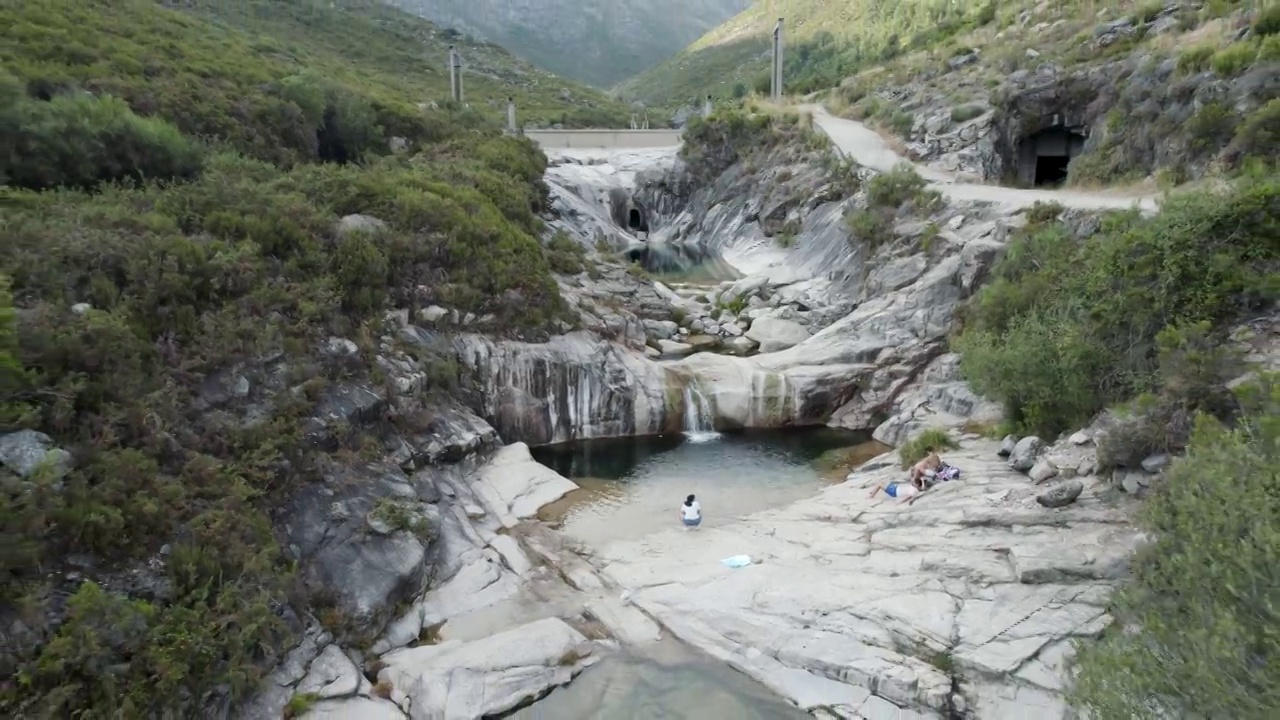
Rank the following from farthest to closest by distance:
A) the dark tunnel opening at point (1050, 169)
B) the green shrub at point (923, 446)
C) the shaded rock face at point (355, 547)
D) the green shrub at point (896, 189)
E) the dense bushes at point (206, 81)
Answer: the dark tunnel opening at point (1050, 169)
the green shrub at point (896, 189)
the dense bushes at point (206, 81)
the green shrub at point (923, 446)
the shaded rock face at point (355, 547)

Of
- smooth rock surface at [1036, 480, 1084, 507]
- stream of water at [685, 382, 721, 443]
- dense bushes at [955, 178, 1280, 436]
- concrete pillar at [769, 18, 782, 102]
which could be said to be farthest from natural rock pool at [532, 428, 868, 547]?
concrete pillar at [769, 18, 782, 102]

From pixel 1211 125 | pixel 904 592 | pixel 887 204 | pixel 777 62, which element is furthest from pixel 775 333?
pixel 777 62

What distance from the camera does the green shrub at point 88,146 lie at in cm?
1848

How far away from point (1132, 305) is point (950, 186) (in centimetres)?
1668

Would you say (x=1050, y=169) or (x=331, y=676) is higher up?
(x=1050, y=169)

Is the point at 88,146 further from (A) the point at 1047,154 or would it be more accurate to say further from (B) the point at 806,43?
(B) the point at 806,43

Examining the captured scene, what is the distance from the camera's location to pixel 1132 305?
15820 millimetres

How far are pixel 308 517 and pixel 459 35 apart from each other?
97397 millimetres

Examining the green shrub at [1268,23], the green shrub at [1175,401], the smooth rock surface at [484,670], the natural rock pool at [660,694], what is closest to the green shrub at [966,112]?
the green shrub at [1268,23]

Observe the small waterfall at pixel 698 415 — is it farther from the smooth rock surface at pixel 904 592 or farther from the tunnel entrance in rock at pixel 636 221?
the tunnel entrance in rock at pixel 636 221

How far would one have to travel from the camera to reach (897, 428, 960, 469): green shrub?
18266mm

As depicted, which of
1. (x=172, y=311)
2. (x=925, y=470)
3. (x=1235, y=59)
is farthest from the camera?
(x=1235, y=59)

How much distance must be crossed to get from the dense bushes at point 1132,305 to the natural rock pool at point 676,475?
5.11 meters

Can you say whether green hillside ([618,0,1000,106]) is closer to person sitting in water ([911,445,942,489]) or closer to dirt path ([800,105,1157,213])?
dirt path ([800,105,1157,213])
